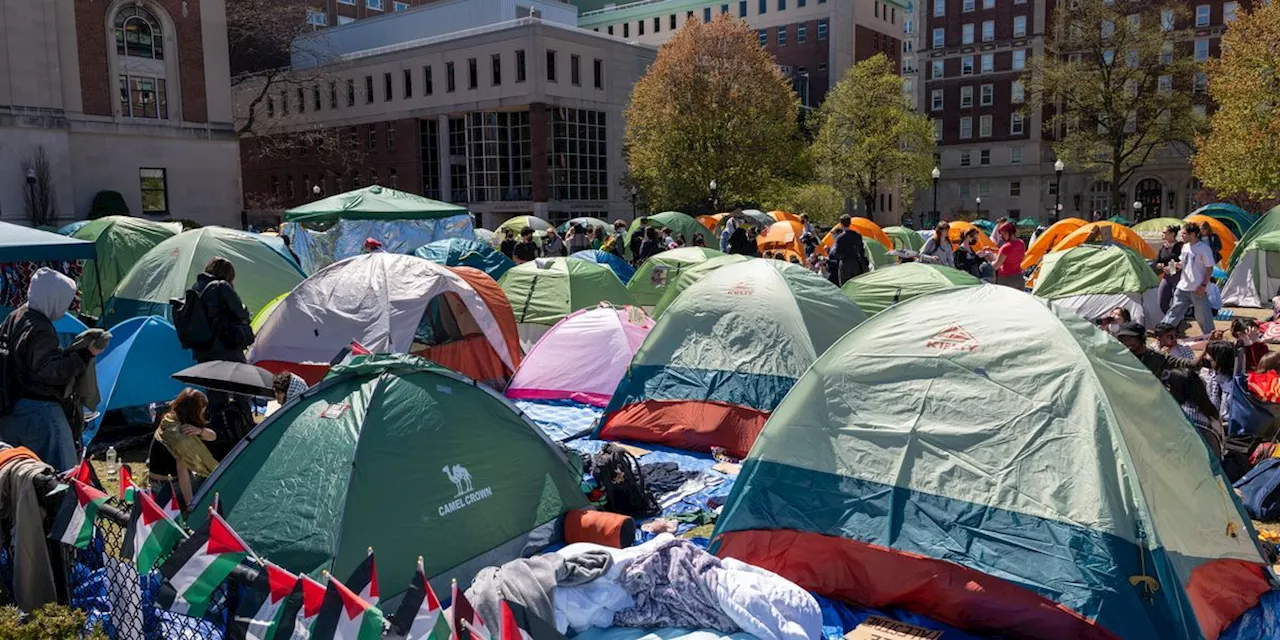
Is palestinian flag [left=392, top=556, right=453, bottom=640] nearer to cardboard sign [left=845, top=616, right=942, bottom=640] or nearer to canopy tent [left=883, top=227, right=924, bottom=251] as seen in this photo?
cardboard sign [left=845, top=616, right=942, bottom=640]

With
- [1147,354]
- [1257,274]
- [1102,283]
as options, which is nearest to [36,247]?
[1147,354]

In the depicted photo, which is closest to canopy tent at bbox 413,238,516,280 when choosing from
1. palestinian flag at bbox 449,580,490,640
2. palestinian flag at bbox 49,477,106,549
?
palestinian flag at bbox 49,477,106,549

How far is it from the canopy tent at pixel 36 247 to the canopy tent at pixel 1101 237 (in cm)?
1670

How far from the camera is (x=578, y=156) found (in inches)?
1880

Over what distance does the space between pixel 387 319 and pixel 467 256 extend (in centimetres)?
678

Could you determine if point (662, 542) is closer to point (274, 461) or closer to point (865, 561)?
point (865, 561)

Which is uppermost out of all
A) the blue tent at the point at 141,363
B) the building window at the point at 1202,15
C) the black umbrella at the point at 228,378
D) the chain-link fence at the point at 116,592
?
the building window at the point at 1202,15

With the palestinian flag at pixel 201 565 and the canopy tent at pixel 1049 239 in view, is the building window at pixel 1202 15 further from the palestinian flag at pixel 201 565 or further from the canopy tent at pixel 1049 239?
the palestinian flag at pixel 201 565

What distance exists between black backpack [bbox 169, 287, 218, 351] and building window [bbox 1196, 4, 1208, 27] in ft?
215

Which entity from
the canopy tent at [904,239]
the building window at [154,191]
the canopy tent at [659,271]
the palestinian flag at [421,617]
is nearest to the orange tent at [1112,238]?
the canopy tent at [904,239]

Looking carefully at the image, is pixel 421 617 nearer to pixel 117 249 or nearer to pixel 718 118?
pixel 117 249

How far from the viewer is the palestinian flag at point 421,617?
2.89m

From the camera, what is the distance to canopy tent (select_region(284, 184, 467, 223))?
18328 millimetres

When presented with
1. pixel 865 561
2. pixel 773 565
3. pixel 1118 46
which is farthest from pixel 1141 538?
pixel 1118 46
